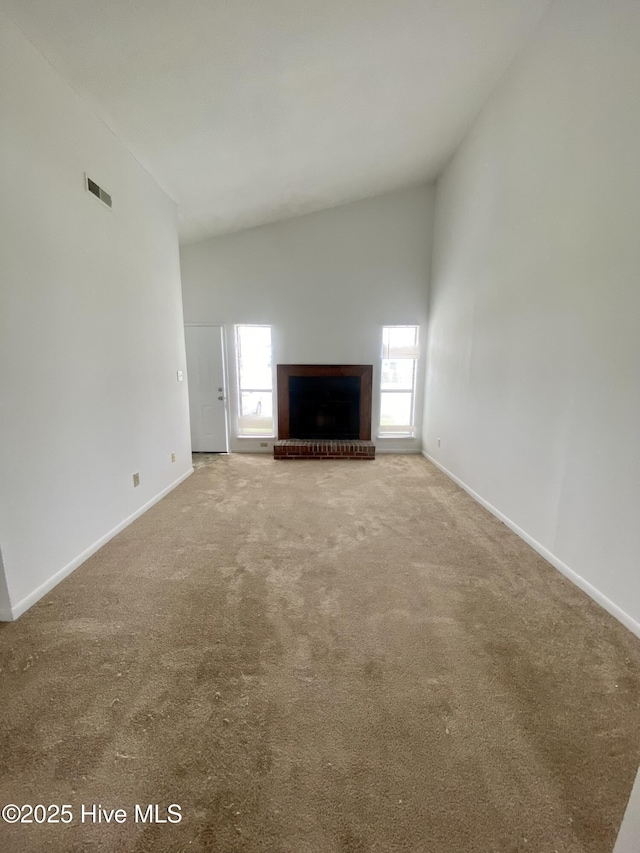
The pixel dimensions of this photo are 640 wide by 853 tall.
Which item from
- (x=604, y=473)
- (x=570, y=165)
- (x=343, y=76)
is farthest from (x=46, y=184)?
(x=604, y=473)

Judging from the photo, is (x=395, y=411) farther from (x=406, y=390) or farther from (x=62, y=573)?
(x=62, y=573)

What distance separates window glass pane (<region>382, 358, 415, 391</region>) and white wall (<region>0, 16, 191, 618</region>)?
10.4ft

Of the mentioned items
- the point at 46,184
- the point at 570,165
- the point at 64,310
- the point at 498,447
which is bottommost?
the point at 498,447

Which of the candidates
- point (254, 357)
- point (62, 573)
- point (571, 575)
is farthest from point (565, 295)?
point (254, 357)

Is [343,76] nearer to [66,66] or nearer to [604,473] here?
[66,66]

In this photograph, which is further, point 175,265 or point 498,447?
point 175,265

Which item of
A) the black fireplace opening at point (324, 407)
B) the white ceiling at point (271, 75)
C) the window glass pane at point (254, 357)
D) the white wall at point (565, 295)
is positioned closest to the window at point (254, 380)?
the window glass pane at point (254, 357)

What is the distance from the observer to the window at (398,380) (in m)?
4.89

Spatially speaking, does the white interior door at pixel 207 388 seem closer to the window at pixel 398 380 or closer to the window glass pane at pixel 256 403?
the window glass pane at pixel 256 403

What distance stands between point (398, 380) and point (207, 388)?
9.35ft

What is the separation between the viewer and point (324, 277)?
15.4ft

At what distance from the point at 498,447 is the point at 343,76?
3010mm

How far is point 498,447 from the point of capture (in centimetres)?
289

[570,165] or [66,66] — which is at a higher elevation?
[66,66]
